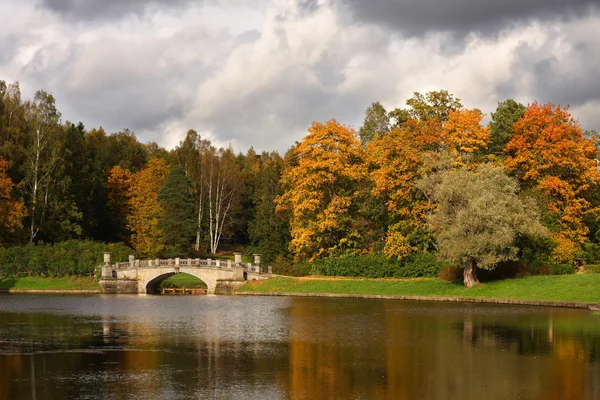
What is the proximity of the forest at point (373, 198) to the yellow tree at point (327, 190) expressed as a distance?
0.55ft

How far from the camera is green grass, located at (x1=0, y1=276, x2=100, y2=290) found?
86.0m

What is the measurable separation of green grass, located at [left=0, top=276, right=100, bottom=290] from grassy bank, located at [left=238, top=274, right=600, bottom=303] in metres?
18.1

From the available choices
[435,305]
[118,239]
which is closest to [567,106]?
[435,305]

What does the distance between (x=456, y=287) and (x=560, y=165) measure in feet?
51.1

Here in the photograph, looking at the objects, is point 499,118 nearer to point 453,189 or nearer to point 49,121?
point 453,189

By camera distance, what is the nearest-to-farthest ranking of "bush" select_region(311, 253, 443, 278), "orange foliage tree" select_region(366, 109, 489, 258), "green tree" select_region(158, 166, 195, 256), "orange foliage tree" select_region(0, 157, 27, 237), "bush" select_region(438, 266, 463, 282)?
"bush" select_region(438, 266, 463, 282) → "bush" select_region(311, 253, 443, 278) → "orange foliage tree" select_region(366, 109, 489, 258) → "orange foliage tree" select_region(0, 157, 27, 237) → "green tree" select_region(158, 166, 195, 256)

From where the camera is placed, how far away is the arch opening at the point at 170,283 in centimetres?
8628

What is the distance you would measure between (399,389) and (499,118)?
63.7 meters

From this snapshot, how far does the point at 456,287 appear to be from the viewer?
2744 inches

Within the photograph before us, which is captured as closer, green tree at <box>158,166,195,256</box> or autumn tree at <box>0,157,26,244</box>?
autumn tree at <box>0,157,26,244</box>

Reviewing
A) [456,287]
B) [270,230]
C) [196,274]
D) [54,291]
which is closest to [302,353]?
[456,287]

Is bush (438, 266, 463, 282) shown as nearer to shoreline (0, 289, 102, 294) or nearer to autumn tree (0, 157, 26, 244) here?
shoreline (0, 289, 102, 294)

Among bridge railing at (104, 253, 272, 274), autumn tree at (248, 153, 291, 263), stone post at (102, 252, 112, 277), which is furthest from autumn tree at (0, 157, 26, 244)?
autumn tree at (248, 153, 291, 263)

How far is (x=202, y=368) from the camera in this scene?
1318 inches
